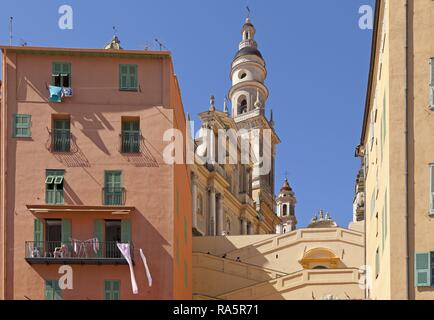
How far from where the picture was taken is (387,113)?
97.1 feet

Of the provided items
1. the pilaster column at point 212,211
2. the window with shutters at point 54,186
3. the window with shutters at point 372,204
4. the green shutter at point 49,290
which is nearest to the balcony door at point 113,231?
the window with shutters at point 54,186

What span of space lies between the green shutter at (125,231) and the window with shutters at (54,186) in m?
2.94

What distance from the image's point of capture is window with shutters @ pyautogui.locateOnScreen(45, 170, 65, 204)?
4038 cm

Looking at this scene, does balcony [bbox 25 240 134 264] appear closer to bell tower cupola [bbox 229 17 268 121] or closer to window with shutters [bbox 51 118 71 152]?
window with shutters [bbox 51 118 71 152]

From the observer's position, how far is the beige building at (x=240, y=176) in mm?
80438

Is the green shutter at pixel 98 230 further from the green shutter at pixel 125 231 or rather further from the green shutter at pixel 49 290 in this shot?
the green shutter at pixel 49 290

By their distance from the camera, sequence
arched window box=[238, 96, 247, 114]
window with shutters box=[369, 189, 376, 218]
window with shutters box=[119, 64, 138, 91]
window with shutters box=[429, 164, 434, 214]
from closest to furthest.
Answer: window with shutters box=[429, 164, 434, 214], window with shutters box=[369, 189, 376, 218], window with shutters box=[119, 64, 138, 91], arched window box=[238, 96, 247, 114]

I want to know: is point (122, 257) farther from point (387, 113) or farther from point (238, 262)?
point (238, 262)

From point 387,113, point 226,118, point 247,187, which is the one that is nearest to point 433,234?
point 387,113

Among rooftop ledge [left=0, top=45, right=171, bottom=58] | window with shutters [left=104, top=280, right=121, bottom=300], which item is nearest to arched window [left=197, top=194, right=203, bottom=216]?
rooftop ledge [left=0, top=45, right=171, bottom=58]

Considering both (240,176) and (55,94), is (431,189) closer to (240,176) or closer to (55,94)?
(55,94)

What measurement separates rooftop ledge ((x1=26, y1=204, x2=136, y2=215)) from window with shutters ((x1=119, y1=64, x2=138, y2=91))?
18.7 ft

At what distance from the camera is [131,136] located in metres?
41.5
